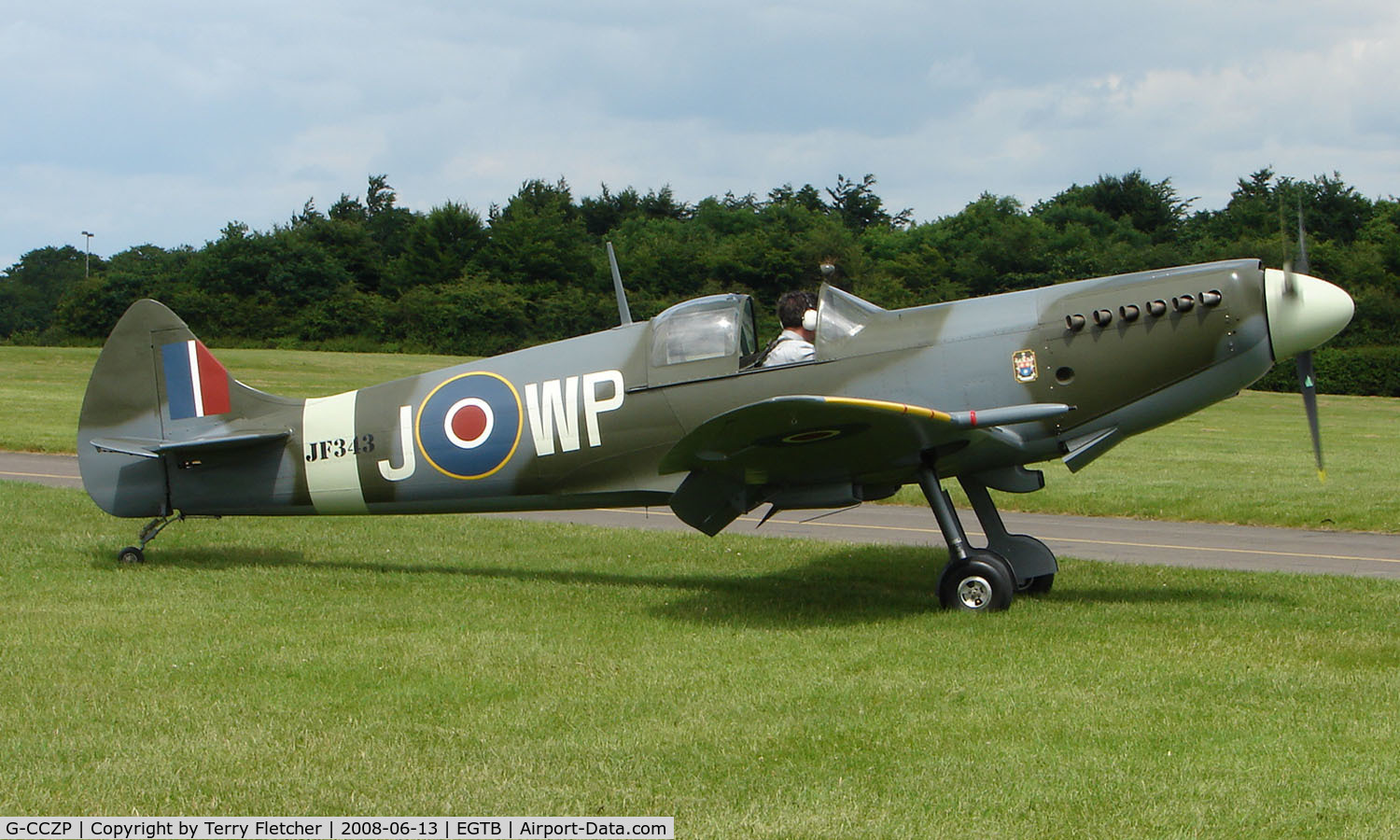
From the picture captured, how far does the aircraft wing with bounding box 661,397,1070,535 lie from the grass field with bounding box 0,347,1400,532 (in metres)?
7.22

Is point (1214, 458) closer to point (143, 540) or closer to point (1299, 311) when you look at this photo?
point (1299, 311)

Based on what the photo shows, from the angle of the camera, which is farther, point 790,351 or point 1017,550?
point 1017,550

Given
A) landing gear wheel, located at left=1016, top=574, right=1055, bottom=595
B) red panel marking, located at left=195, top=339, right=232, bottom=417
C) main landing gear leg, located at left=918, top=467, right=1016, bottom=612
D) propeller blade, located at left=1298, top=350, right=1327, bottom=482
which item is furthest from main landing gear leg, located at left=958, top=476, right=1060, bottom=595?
red panel marking, located at left=195, top=339, right=232, bottom=417

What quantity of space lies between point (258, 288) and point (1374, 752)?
60.8 metres

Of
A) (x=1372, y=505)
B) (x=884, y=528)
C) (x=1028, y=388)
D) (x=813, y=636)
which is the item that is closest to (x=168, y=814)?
(x=813, y=636)

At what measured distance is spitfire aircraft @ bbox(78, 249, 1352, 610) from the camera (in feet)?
25.3

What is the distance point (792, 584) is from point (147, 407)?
5.41 m

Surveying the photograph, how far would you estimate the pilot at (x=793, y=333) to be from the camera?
832cm

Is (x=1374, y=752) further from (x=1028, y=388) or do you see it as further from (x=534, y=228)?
(x=534, y=228)

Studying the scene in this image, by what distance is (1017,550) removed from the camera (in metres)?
8.71

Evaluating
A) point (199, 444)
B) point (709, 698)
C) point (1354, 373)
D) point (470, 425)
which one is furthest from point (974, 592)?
point (1354, 373)

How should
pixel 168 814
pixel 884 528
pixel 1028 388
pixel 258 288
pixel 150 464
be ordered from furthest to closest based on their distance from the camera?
pixel 258 288
pixel 884 528
pixel 150 464
pixel 1028 388
pixel 168 814

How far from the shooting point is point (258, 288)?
60125 millimetres

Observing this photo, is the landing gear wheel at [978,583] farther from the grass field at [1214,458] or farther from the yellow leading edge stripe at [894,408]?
the grass field at [1214,458]
